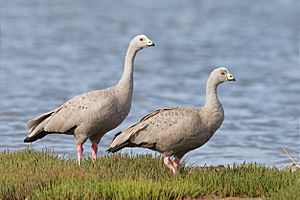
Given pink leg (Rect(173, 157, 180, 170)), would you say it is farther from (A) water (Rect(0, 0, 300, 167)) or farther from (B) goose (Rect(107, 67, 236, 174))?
(A) water (Rect(0, 0, 300, 167))

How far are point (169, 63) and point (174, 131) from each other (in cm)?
2003

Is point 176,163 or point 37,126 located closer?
point 176,163

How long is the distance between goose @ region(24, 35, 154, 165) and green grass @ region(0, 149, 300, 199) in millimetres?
782

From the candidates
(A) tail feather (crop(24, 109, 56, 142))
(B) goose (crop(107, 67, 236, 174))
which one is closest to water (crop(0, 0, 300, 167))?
(A) tail feather (crop(24, 109, 56, 142))

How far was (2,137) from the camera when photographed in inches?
755

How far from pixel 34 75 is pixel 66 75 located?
0.90 meters

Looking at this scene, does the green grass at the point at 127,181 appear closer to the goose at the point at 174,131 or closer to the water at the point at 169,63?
the goose at the point at 174,131

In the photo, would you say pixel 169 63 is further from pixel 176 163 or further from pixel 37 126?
pixel 176 163

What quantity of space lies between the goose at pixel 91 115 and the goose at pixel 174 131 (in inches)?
27.3

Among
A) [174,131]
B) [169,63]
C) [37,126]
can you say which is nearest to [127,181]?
[174,131]

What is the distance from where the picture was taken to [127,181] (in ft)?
39.0

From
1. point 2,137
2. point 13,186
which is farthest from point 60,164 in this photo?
point 2,137

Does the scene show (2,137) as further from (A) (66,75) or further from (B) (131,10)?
(B) (131,10)

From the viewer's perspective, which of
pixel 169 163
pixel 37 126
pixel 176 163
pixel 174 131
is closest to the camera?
pixel 174 131
